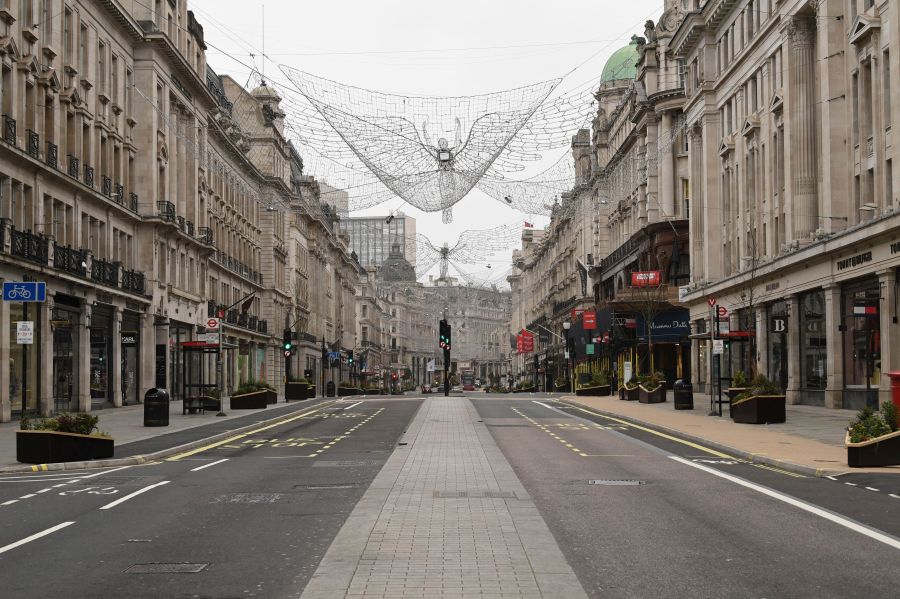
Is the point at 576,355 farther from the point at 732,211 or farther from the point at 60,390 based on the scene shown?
the point at 60,390

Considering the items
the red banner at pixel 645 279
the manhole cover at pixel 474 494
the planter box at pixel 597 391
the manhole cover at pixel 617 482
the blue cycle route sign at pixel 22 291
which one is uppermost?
the red banner at pixel 645 279

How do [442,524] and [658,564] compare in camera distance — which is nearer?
[658,564]

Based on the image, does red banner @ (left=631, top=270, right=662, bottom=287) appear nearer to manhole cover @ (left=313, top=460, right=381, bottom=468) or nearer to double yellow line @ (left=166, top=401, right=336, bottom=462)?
double yellow line @ (left=166, top=401, right=336, bottom=462)

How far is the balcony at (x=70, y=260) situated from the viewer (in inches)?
1714

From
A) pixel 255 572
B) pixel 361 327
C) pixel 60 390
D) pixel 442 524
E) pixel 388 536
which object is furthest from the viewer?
pixel 361 327

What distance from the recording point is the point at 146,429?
114 ft

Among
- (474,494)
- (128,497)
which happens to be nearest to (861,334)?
(474,494)

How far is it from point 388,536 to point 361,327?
544 feet

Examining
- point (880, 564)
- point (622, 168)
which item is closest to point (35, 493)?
point (880, 564)

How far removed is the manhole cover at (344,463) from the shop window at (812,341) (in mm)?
27541

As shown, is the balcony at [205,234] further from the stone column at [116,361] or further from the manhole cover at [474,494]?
the manhole cover at [474,494]

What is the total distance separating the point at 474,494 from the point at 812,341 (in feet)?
112

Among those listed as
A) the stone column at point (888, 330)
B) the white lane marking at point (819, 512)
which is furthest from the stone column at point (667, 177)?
the white lane marking at point (819, 512)

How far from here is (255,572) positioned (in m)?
10.5
